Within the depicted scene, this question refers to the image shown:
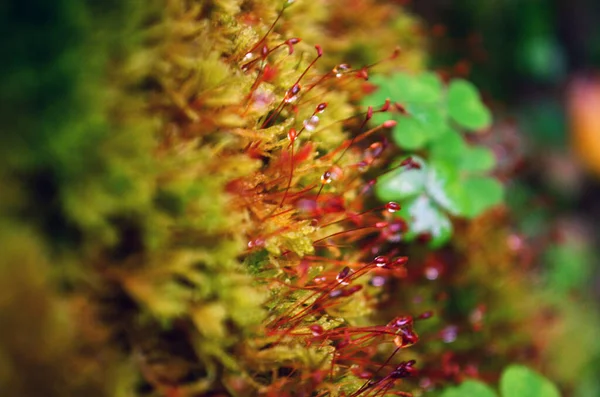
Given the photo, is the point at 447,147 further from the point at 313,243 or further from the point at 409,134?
→ the point at 313,243

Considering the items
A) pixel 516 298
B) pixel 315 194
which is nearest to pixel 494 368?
pixel 516 298

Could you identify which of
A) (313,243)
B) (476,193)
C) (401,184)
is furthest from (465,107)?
(313,243)

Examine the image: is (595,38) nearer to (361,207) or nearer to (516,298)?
(516,298)

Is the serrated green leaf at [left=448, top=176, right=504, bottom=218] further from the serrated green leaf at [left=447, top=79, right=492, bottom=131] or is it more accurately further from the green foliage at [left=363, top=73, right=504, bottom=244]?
the serrated green leaf at [left=447, top=79, right=492, bottom=131]

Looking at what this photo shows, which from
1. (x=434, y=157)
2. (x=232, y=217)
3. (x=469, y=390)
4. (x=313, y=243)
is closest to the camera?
(x=232, y=217)

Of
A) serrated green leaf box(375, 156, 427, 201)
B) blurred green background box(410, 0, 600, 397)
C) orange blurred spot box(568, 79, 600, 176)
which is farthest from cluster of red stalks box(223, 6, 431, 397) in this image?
orange blurred spot box(568, 79, 600, 176)

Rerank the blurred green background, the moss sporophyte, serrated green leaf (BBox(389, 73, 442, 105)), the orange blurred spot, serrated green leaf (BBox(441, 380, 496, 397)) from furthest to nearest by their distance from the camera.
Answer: the orange blurred spot, the blurred green background, serrated green leaf (BBox(389, 73, 442, 105)), serrated green leaf (BBox(441, 380, 496, 397)), the moss sporophyte
